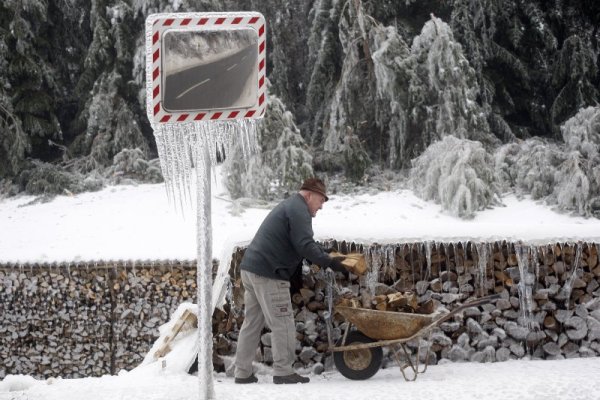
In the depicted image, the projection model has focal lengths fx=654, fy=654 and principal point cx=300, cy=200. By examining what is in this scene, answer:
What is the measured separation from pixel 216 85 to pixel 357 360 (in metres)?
2.15

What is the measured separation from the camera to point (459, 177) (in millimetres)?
9156

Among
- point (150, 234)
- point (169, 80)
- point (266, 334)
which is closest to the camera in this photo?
point (169, 80)

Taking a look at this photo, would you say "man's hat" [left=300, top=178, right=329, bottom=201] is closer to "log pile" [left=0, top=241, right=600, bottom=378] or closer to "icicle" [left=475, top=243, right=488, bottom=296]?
"log pile" [left=0, top=241, right=600, bottom=378]

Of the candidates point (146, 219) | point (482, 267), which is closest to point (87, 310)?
point (146, 219)

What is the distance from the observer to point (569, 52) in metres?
12.1

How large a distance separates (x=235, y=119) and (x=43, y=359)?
5458mm

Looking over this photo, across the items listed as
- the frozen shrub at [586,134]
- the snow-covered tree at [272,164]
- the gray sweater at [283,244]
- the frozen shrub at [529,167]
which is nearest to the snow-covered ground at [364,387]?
the gray sweater at [283,244]

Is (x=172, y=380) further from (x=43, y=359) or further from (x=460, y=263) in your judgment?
(x=43, y=359)

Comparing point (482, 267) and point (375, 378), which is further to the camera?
point (482, 267)

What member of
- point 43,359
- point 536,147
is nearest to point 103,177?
point 43,359

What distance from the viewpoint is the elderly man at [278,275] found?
4.24 meters

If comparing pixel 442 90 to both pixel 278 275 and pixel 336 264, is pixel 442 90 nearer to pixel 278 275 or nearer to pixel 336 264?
pixel 336 264

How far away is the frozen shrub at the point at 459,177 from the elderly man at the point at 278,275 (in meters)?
5.15

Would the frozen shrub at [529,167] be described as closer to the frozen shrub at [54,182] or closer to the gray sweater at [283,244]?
the gray sweater at [283,244]
